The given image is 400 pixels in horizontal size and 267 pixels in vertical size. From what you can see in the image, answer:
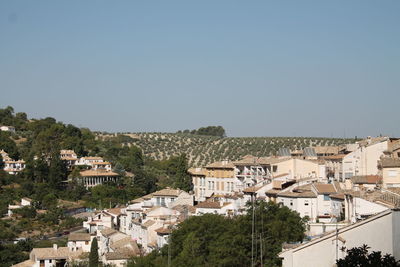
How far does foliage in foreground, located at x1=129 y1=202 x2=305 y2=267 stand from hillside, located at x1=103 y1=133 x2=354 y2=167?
198ft

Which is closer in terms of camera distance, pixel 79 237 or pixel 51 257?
pixel 51 257

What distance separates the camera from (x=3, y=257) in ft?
204

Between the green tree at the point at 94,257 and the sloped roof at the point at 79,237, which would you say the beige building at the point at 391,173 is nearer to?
the green tree at the point at 94,257

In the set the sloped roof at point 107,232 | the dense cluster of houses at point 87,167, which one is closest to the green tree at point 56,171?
the dense cluster of houses at point 87,167

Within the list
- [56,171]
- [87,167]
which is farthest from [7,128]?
[56,171]

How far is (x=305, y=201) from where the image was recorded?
4722 cm

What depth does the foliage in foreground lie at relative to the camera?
3697 centimetres

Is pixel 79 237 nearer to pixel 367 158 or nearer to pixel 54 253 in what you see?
pixel 54 253

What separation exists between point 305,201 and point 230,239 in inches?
398

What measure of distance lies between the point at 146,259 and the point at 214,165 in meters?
28.6

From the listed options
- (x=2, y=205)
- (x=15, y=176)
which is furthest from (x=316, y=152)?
(x=15, y=176)

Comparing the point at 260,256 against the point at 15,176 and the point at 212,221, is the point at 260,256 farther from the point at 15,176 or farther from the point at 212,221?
the point at 15,176

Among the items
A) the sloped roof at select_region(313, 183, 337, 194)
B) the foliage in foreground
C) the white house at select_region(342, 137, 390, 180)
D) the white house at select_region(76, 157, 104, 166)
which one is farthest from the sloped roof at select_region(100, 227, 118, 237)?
the white house at select_region(76, 157, 104, 166)

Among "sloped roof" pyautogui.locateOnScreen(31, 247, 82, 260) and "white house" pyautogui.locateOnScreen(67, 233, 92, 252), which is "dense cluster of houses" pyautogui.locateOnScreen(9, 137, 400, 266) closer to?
"white house" pyautogui.locateOnScreen(67, 233, 92, 252)
